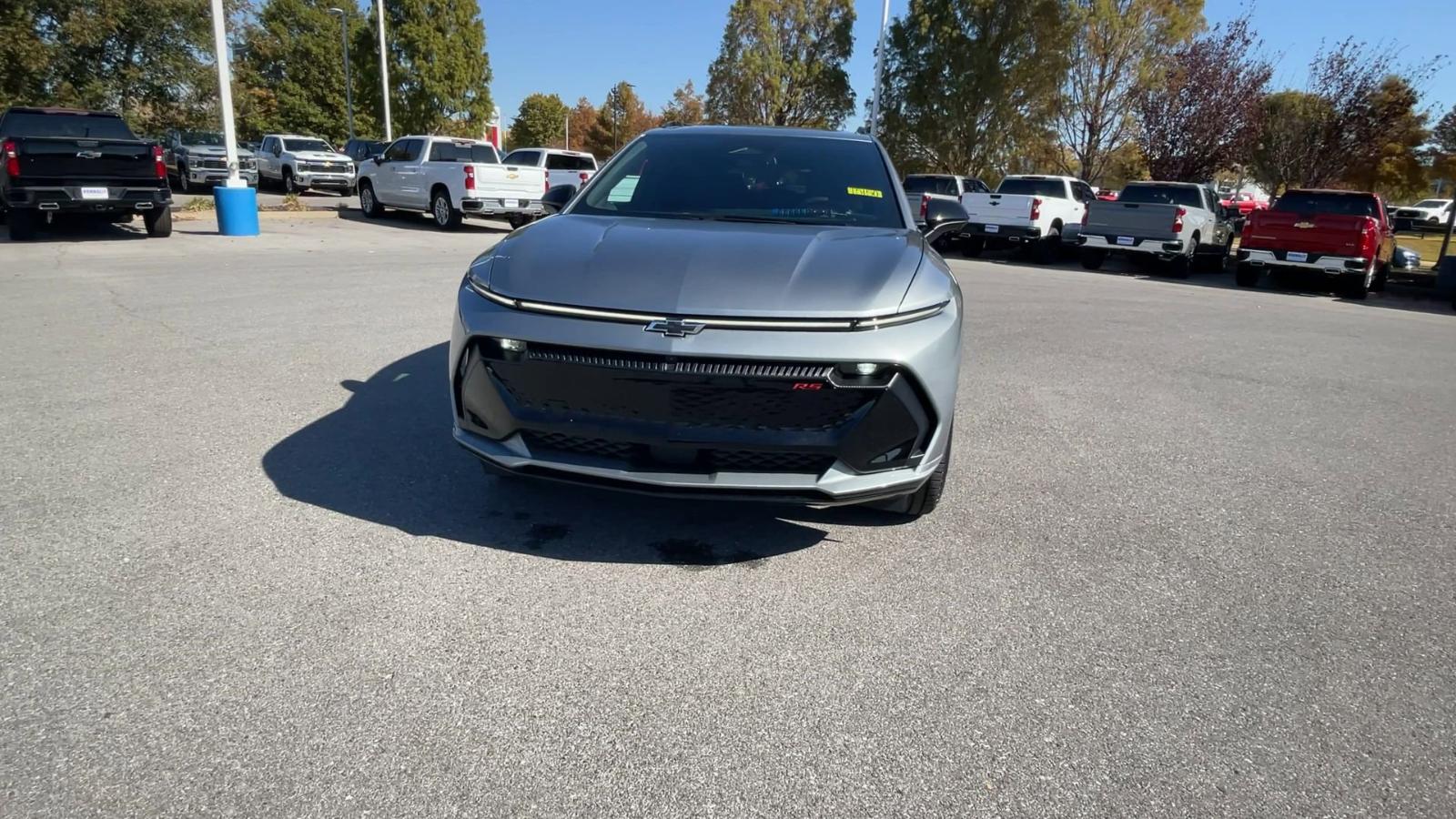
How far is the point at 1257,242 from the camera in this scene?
14.8 metres

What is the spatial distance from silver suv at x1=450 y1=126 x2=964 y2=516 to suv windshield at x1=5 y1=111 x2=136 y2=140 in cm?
1295

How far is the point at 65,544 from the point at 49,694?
1.08 meters

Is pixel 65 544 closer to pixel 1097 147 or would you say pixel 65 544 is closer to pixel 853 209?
pixel 853 209

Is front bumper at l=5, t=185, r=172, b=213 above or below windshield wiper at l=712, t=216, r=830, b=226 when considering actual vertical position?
below

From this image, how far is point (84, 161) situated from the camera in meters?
12.1

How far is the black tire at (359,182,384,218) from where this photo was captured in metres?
20.2

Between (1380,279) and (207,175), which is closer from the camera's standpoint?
(1380,279)

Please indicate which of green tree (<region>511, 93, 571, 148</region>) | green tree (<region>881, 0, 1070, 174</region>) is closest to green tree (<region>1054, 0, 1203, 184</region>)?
green tree (<region>881, 0, 1070, 174</region>)

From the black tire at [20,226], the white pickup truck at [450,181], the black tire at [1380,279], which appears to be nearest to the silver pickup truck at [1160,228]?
the black tire at [1380,279]

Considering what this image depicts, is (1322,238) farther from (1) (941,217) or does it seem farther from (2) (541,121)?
(2) (541,121)

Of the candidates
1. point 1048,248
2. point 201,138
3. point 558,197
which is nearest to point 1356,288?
point 1048,248

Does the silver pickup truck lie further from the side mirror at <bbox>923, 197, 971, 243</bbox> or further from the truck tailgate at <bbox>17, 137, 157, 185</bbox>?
the truck tailgate at <bbox>17, 137, 157, 185</bbox>

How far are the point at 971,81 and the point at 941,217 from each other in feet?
109

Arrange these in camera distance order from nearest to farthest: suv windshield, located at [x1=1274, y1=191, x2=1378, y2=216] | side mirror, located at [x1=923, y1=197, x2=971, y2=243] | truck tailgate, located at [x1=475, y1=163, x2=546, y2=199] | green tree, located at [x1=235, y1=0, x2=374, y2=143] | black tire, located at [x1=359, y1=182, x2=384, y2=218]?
side mirror, located at [x1=923, y1=197, x2=971, y2=243] → suv windshield, located at [x1=1274, y1=191, x2=1378, y2=216] → truck tailgate, located at [x1=475, y1=163, x2=546, y2=199] → black tire, located at [x1=359, y1=182, x2=384, y2=218] → green tree, located at [x1=235, y1=0, x2=374, y2=143]
